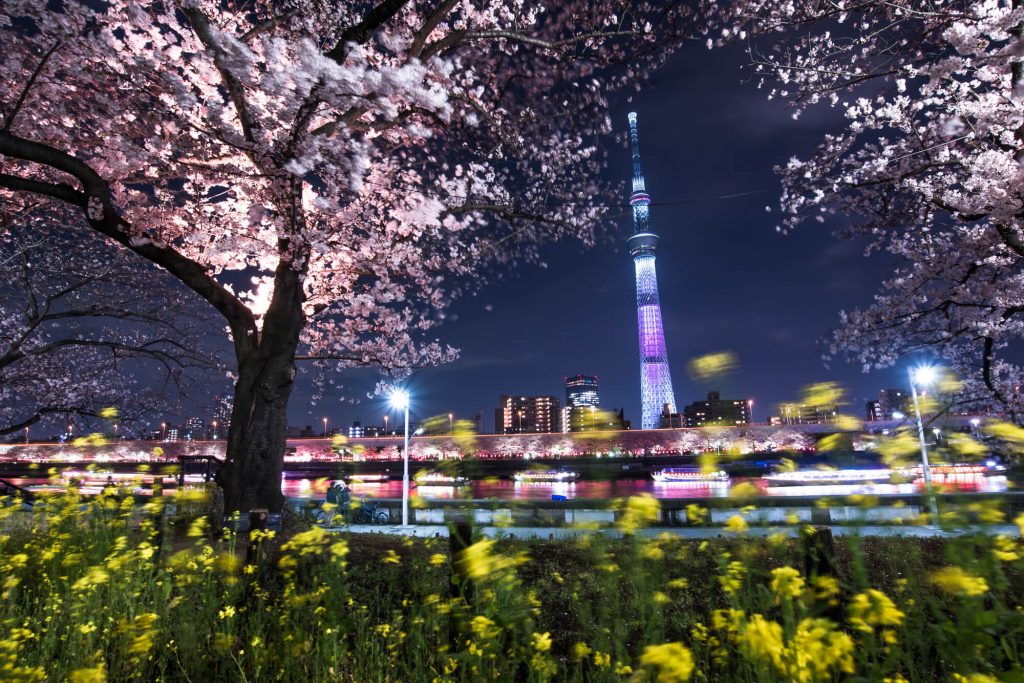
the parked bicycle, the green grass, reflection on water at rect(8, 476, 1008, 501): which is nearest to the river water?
reflection on water at rect(8, 476, 1008, 501)

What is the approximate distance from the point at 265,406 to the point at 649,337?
110 m

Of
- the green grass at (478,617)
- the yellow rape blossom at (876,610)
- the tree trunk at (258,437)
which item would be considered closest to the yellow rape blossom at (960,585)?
the green grass at (478,617)

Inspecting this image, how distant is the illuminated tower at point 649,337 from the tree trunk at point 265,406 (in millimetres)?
105425

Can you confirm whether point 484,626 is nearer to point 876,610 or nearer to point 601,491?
point 876,610

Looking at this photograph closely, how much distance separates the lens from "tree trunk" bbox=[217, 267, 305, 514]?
9.51 m

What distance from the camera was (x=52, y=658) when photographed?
4.18 metres

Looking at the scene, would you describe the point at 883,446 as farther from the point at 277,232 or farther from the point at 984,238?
the point at 984,238

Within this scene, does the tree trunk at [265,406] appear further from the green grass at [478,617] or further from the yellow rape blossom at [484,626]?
the yellow rape blossom at [484,626]

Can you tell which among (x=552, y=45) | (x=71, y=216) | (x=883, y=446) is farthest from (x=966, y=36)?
(x=71, y=216)

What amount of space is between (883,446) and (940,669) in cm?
343

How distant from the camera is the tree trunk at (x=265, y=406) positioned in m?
9.51

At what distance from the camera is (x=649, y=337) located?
114 metres

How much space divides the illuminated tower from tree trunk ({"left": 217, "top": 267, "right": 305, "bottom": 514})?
105425 mm

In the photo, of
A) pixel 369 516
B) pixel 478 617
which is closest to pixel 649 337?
pixel 369 516
